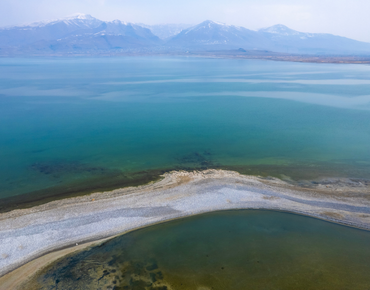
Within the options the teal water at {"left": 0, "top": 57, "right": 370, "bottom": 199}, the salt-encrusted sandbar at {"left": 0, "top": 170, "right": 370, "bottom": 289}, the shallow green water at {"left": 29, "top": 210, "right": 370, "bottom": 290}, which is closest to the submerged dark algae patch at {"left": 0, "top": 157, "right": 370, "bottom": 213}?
the teal water at {"left": 0, "top": 57, "right": 370, "bottom": 199}

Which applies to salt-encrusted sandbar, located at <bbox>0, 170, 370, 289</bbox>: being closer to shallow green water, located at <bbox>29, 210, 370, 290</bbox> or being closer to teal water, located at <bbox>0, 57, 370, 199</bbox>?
shallow green water, located at <bbox>29, 210, 370, 290</bbox>

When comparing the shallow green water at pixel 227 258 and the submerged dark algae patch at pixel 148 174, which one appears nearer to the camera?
the shallow green water at pixel 227 258

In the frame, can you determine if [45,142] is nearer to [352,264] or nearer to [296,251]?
[296,251]

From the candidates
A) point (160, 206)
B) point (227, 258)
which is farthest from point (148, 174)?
point (227, 258)

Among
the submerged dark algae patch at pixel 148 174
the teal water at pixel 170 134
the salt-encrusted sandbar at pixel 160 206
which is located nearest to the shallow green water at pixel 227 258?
the salt-encrusted sandbar at pixel 160 206

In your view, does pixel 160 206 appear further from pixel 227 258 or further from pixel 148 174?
pixel 227 258

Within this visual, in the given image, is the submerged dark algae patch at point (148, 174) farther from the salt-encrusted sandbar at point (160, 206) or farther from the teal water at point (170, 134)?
the salt-encrusted sandbar at point (160, 206)

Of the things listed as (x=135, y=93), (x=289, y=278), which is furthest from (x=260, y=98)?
(x=289, y=278)
